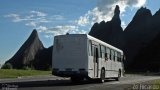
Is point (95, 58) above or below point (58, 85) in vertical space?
above

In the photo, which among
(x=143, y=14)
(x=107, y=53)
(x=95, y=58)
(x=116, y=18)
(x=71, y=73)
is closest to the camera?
(x=71, y=73)

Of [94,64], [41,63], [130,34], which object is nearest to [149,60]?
[130,34]

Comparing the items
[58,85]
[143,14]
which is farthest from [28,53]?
[58,85]

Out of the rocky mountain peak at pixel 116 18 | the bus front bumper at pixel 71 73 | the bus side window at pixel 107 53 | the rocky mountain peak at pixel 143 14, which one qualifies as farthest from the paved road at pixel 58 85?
the rocky mountain peak at pixel 143 14

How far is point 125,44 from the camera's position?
156 meters

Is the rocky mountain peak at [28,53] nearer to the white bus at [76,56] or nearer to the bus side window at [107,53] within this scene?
the bus side window at [107,53]

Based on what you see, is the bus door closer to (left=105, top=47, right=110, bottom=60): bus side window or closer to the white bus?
the white bus

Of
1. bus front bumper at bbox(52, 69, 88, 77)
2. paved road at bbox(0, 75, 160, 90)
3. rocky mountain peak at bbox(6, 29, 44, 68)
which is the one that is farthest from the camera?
rocky mountain peak at bbox(6, 29, 44, 68)

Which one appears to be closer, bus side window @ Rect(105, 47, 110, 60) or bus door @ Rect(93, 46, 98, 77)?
bus door @ Rect(93, 46, 98, 77)

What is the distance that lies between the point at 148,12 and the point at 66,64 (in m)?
137

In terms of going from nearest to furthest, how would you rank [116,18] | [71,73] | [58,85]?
[58,85] < [71,73] < [116,18]

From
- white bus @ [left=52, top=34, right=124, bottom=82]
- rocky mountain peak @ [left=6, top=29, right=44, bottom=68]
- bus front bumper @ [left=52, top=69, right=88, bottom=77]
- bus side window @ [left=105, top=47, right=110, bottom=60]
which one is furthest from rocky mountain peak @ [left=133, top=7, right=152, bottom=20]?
bus front bumper @ [left=52, top=69, right=88, bottom=77]

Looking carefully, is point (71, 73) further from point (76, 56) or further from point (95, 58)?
point (95, 58)

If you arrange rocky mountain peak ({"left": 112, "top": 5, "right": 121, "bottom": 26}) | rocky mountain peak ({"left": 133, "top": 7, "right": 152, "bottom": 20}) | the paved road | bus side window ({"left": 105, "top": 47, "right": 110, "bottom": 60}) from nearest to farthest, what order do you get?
the paved road, bus side window ({"left": 105, "top": 47, "right": 110, "bottom": 60}), rocky mountain peak ({"left": 133, "top": 7, "right": 152, "bottom": 20}), rocky mountain peak ({"left": 112, "top": 5, "right": 121, "bottom": 26})
